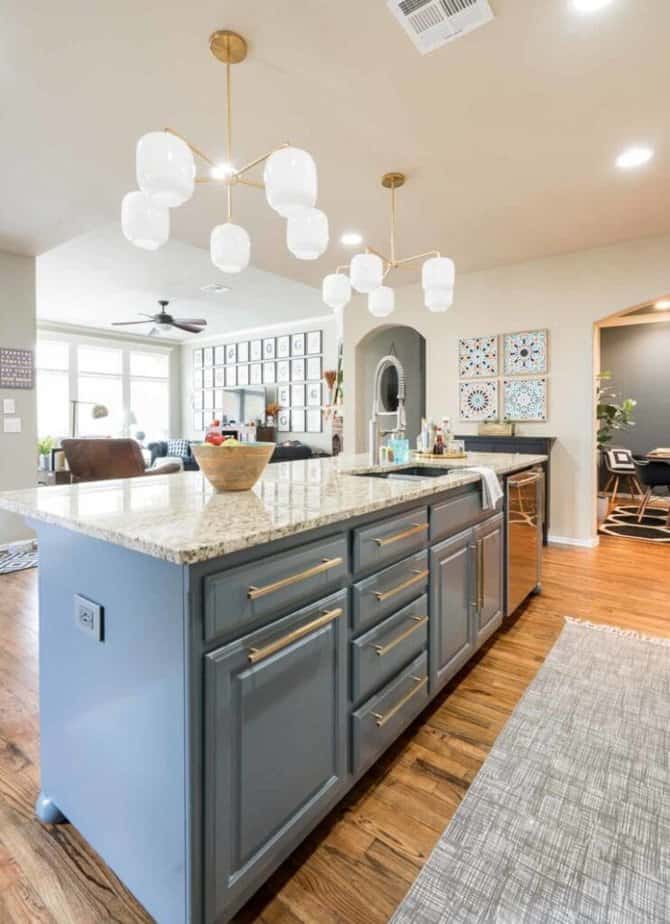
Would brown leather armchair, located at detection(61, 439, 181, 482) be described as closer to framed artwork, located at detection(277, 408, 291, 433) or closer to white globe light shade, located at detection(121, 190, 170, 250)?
white globe light shade, located at detection(121, 190, 170, 250)

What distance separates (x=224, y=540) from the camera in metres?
0.99

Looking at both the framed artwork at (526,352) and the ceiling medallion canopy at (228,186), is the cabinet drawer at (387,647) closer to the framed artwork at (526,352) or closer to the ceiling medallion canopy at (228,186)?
the ceiling medallion canopy at (228,186)

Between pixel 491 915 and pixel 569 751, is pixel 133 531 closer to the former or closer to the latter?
pixel 491 915

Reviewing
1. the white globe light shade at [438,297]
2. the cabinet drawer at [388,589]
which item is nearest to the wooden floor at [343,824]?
the cabinet drawer at [388,589]

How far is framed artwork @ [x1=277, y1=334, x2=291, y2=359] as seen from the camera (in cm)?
893

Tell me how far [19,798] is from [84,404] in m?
8.61

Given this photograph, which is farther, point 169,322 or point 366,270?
point 169,322

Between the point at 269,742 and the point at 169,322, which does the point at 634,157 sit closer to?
the point at 269,742

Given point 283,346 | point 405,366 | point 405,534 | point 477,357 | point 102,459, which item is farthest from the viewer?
point 283,346

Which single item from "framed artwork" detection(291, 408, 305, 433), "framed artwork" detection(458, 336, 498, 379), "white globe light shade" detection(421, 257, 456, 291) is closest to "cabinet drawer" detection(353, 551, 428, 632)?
"white globe light shade" detection(421, 257, 456, 291)

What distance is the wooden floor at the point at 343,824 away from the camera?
117 centimetres

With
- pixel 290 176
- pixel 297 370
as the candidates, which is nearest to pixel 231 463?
pixel 290 176

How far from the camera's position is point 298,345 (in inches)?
346

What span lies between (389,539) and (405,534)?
0.12 m
